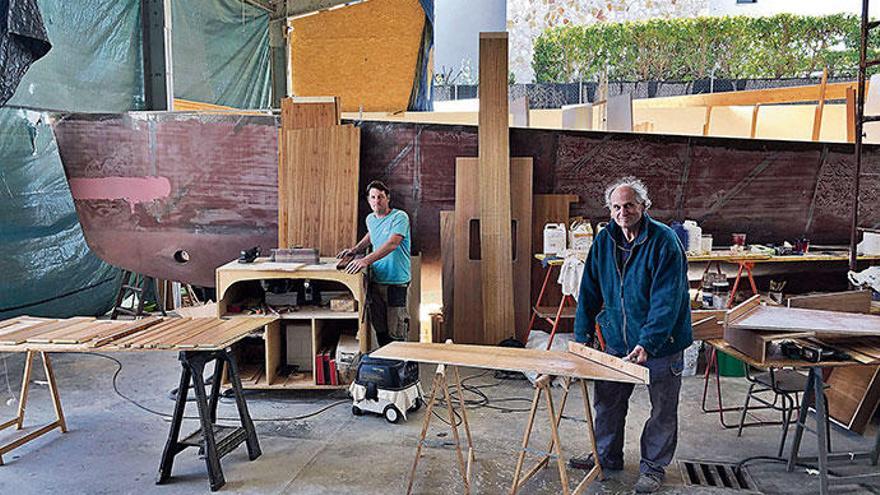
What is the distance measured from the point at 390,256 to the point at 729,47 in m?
9.65

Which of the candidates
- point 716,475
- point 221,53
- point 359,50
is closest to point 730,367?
point 716,475

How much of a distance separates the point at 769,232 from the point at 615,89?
5.69 m

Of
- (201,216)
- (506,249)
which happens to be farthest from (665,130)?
(201,216)

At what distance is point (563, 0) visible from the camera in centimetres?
1509

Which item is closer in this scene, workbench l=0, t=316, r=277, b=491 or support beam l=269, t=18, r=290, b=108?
workbench l=0, t=316, r=277, b=491

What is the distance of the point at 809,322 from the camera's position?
3574 mm

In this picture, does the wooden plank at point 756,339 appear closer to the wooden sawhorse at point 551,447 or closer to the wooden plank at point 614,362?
the wooden plank at point 614,362

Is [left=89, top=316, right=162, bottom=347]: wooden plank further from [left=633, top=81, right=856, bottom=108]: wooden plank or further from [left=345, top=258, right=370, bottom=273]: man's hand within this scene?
[left=633, top=81, right=856, bottom=108]: wooden plank

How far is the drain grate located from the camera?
12.2 ft

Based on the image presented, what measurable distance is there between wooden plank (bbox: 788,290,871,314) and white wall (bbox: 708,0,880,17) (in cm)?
1060

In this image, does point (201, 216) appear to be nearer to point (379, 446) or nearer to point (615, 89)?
point (379, 446)

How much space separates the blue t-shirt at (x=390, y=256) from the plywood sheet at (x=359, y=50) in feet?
14.3

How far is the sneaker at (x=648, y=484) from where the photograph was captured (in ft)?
11.8

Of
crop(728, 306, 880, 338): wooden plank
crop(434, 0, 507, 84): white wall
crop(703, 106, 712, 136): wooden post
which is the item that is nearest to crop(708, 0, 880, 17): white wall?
crop(434, 0, 507, 84): white wall
